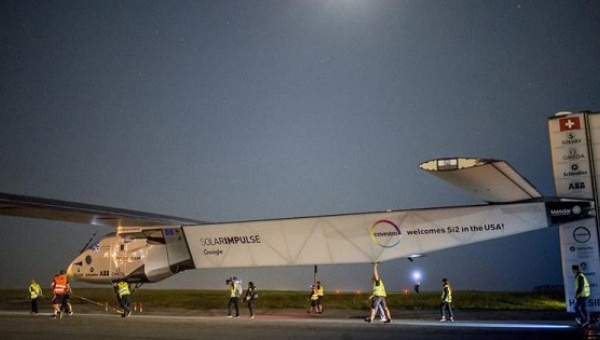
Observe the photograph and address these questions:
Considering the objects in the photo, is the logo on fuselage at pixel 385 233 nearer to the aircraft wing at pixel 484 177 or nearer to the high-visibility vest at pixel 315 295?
the aircraft wing at pixel 484 177

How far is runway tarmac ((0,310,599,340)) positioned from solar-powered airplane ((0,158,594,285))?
3.11 meters

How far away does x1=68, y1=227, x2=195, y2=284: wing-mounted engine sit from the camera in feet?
91.4

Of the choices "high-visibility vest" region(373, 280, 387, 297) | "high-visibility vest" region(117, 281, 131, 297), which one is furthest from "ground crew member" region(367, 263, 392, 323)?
"high-visibility vest" region(117, 281, 131, 297)

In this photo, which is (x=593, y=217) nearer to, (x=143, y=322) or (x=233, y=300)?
(x=233, y=300)

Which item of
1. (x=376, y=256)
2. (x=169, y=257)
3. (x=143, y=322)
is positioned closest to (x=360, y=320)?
(x=376, y=256)

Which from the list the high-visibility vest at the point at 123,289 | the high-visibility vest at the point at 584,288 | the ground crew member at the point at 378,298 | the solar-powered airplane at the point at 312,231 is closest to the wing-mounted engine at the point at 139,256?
the solar-powered airplane at the point at 312,231

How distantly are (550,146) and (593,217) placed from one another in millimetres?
2824

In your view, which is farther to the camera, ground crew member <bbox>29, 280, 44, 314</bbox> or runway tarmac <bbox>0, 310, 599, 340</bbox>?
ground crew member <bbox>29, 280, 44, 314</bbox>

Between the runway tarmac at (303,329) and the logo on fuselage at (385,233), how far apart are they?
3032mm

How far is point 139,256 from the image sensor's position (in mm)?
28484

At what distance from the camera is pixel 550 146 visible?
19.4 m

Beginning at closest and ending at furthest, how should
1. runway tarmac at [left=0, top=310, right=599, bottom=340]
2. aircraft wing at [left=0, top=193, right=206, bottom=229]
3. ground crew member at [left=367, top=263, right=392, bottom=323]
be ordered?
runway tarmac at [left=0, top=310, right=599, bottom=340]
ground crew member at [left=367, top=263, right=392, bottom=323]
aircraft wing at [left=0, top=193, right=206, bottom=229]

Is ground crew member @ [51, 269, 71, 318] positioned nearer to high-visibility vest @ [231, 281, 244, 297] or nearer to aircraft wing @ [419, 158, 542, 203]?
high-visibility vest @ [231, 281, 244, 297]

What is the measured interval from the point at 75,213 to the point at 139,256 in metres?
4.37
